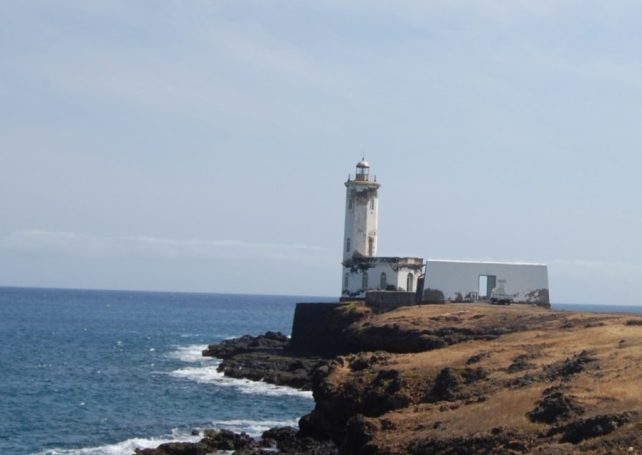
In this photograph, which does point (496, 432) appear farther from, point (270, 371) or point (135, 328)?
point (135, 328)

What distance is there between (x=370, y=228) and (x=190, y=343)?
111 ft

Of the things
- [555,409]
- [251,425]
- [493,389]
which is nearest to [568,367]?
[493,389]

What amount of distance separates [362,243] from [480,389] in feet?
141

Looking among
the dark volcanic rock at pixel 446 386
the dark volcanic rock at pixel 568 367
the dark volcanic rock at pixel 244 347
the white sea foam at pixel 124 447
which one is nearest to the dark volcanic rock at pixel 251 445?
the white sea foam at pixel 124 447

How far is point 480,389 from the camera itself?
99.9 ft

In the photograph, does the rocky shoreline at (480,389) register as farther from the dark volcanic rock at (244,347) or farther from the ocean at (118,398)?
the dark volcanic rock at (244,347)

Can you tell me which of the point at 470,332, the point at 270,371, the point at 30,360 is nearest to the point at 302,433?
the point at 470,332

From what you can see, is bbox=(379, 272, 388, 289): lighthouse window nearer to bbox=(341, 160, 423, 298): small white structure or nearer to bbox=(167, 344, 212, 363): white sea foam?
bbox=(341, 160, 423, 298): small white structure

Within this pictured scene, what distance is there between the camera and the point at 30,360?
7819 cm

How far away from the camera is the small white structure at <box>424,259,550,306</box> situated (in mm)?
63812

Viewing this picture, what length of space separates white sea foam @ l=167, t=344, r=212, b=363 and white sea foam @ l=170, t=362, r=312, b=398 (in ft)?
22.8

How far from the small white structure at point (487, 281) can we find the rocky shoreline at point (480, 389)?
32.8ft

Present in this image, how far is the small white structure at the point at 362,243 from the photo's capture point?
71.2m

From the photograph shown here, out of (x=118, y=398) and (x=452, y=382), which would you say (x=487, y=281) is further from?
(x=452, y=382)
